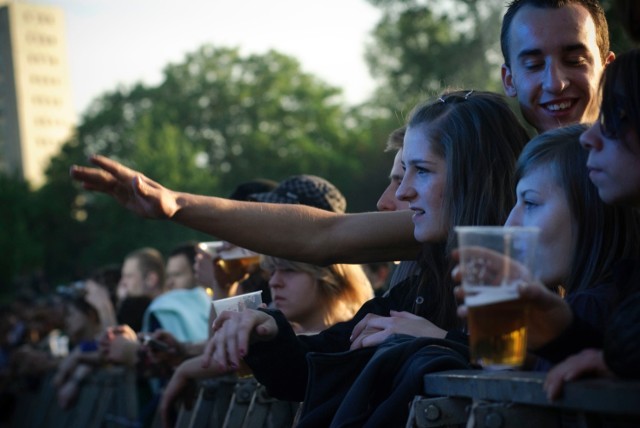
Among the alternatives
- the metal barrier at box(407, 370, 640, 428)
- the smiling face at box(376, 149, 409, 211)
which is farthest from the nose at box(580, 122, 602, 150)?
the smiling face at box(376, 149, 409, 211)

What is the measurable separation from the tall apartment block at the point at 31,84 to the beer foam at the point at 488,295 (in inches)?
4787

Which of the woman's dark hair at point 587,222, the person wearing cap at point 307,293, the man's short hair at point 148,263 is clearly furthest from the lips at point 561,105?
the man's short hair at point 148,263

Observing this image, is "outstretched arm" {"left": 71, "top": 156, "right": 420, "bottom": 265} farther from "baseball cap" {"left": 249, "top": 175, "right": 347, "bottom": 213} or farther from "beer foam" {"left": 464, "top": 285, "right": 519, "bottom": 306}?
"beer foam" {"left": 464, "top": 285, "right": 519, "bottom": 306}

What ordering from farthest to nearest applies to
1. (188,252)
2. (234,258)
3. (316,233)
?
(188,252) < (234,258) < (316,233)

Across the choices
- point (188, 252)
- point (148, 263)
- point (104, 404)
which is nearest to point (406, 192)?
point (188, 252)

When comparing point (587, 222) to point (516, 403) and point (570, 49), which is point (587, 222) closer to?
point (516, 403)

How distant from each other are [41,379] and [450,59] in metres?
18.9

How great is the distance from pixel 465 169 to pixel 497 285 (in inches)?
68.9

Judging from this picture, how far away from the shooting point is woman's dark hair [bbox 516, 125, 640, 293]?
313 centimetres

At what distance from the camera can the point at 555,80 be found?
4.46 m

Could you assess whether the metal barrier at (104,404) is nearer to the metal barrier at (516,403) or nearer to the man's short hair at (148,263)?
the man's short hair at (148,263)

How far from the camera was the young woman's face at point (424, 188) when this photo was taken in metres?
3.98

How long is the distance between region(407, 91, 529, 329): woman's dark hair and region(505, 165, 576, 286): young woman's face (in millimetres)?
594

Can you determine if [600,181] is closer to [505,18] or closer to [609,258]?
[609,258]
